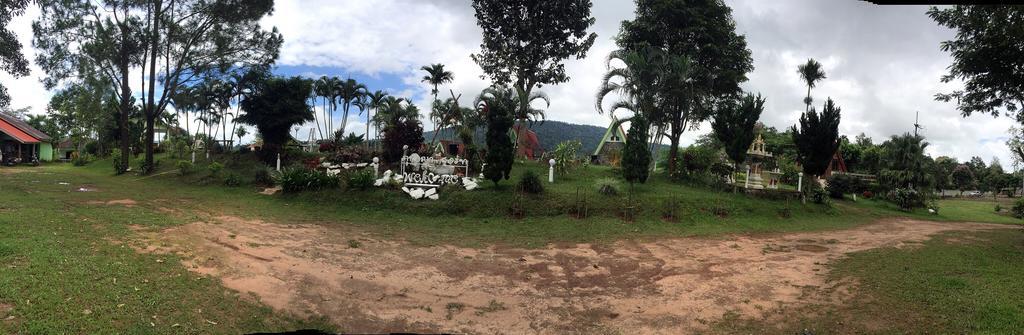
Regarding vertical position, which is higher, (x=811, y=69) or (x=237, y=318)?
(x=811, y=69)

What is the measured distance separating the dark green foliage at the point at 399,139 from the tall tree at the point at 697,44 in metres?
11.8

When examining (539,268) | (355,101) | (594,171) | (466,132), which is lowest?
(539,268)

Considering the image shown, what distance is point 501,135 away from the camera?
56.4 feet

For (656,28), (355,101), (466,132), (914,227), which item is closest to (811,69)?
(656,28)

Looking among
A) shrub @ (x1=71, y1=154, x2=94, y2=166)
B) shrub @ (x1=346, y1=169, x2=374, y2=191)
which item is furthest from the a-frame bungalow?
shrub @ (x1=346, y1=169, x2=374, y2=191)

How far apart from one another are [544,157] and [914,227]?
55.0 ft

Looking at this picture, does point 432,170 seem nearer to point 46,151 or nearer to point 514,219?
point 514,219

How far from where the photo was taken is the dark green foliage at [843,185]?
2867cm

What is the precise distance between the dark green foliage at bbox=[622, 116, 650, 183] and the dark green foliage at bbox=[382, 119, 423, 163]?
29.4 ft

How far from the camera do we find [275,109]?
2712 cm

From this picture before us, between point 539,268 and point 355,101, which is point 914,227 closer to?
point 539,268

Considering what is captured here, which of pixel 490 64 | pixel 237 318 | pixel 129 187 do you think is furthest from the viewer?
pixel 490 64

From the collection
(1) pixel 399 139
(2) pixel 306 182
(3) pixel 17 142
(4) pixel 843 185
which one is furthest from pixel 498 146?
(3) pixel 17 142

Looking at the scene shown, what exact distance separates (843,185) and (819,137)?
34.4ft
